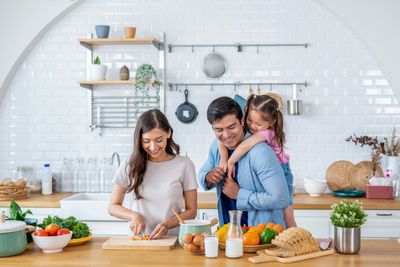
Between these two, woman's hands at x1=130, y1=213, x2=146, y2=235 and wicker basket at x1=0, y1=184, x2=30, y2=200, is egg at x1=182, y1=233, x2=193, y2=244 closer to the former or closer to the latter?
woman's hands at x1=130, y1=213, x2=146, y2=235

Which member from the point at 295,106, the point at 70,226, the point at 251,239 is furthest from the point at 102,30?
the point at 251,239

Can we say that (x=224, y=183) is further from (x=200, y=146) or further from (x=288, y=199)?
(x=200, y=146)

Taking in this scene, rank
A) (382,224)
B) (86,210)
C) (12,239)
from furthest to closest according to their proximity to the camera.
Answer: (86,210) → (382,224) → (12,239)

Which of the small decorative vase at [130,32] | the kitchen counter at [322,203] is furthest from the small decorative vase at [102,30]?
the kitchen counter at [322,203]

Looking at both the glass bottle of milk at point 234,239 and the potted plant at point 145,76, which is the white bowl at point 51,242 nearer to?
the glass bottle of milk at point 234,239

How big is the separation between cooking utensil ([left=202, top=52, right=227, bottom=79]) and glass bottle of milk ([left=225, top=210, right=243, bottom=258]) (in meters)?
2.92

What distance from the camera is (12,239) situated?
3041mm

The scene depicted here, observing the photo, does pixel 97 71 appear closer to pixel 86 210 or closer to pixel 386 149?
pixel 86 210

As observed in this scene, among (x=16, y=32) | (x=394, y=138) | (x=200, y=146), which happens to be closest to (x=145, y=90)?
(x=200, y=146)

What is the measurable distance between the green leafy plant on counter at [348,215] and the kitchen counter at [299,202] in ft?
6.28

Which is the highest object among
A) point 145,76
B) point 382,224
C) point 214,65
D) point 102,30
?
point 102,30

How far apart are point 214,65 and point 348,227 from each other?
297 centimetres

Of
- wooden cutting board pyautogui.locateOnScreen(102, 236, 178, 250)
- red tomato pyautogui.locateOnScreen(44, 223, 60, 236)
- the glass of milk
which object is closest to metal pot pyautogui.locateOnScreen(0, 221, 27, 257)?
red tomato pyautogui.locateOnScreen(44, 223, 60, 236)

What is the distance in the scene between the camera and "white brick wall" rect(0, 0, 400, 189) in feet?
18.7
